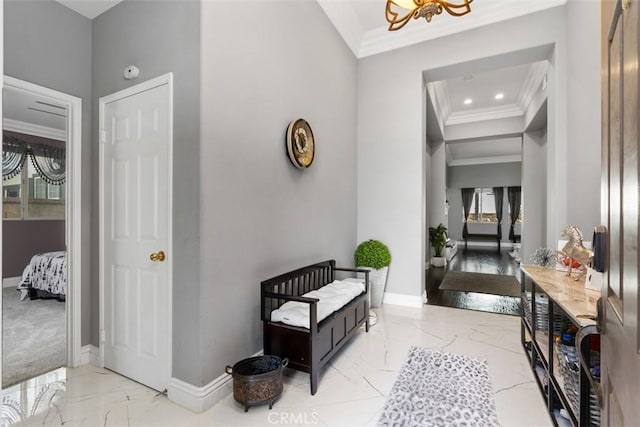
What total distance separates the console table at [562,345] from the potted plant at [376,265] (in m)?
1.65

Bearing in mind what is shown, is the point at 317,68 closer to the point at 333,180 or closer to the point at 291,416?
the point at 333,180

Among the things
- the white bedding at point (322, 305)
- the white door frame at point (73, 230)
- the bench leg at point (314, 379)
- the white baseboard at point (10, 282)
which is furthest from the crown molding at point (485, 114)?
the white baseboard at point (10, 282)

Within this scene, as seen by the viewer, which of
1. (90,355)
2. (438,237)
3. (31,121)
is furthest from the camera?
(438,237)

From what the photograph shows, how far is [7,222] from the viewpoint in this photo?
519 centimetres

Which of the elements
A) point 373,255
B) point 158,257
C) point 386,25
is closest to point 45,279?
point 158,257

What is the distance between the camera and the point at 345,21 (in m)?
3.70

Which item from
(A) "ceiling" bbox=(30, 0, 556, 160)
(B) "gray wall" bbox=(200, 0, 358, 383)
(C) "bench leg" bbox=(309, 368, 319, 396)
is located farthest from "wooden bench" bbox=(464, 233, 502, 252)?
(C) "bench leg" bbox=(309, 368, 319, 396)

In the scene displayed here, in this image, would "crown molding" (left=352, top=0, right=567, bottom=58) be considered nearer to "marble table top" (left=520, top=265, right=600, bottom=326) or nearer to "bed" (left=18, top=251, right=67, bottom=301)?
"marble table top" (left=520, top=265, right=600, bottom=326)

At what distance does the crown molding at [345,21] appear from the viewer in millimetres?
3412

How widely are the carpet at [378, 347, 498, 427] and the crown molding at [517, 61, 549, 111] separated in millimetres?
4255

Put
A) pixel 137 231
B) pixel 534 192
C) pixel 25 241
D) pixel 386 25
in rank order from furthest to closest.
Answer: pixel 534 192, pixel 25 241, pixel 386 25, pixel 137 231

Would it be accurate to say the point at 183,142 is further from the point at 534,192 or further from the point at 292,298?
the point at 534,192

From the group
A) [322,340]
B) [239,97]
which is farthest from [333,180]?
[322,340]

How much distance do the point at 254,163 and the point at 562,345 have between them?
229 cm
